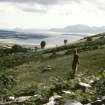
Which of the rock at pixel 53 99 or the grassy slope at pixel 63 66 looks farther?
the grassy slope at pixel 63 66

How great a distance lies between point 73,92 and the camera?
2031 centimetres

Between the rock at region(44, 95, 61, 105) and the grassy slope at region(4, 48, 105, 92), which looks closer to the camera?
the rock at region(44, 95, 61, 105)

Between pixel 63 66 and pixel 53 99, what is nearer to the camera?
pixel 53 99


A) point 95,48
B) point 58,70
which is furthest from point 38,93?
point 95,48

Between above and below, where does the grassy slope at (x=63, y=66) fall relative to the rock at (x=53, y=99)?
below

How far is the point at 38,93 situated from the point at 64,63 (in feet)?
110

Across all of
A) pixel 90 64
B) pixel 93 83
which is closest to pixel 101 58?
pixel 90 64

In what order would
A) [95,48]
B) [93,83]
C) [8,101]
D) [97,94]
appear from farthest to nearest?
[95,48] → [93,83] → [8,101] → [97,94]

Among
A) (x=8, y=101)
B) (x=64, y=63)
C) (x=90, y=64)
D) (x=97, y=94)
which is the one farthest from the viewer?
(x=64, y=63)

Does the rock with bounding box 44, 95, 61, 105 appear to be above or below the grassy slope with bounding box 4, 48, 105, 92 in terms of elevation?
above

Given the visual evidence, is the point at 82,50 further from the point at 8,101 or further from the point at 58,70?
the point at 8,101

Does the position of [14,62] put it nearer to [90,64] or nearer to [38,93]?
[90,64]

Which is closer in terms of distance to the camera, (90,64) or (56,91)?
(56,91)

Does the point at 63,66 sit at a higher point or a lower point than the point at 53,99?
lower
